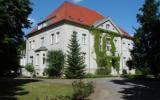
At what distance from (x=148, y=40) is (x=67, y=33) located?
14527mm

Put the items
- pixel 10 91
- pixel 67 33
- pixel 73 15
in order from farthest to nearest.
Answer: pixel 73 15 → pixel 67 33 → pixel 10 91

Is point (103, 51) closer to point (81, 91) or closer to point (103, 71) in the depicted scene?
point (103, 71)

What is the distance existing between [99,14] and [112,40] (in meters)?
7.49

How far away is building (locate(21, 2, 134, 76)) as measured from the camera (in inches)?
1913

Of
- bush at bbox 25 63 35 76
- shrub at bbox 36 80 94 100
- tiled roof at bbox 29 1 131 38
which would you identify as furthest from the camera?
bush at bbox 25 63 35 76

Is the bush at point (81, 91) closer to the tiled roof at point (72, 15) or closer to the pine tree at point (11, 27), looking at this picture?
the pine tree at point (11, 27)

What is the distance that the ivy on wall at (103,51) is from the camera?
51719 millimetres

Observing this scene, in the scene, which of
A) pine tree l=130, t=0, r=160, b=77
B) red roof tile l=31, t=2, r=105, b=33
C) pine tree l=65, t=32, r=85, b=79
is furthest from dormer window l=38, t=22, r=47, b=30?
pine tree l=130, t=0, r=160, b=77

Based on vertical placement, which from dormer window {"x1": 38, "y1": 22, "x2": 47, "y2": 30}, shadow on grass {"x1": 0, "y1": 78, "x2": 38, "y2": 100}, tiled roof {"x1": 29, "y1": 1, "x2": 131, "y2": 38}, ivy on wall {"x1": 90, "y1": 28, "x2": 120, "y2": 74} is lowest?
shadow on grass {"x1": 0, "y1": 78, "x2": 38, "y2": 100}

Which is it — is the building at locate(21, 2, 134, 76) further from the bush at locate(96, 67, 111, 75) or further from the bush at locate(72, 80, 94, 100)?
the bush at locate(72, 80, 94, 100)

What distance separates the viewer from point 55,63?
45.2 metres

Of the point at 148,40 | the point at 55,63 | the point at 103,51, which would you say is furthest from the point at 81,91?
the point at 103,51

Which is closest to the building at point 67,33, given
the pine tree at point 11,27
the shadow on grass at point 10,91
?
the pine tree at point 11,27

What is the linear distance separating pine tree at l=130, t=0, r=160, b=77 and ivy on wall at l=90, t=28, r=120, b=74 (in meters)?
10.4
